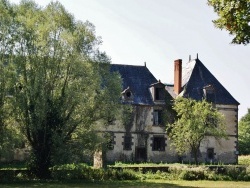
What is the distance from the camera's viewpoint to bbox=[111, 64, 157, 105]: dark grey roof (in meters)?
39.5

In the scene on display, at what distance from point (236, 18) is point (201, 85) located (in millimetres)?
26036

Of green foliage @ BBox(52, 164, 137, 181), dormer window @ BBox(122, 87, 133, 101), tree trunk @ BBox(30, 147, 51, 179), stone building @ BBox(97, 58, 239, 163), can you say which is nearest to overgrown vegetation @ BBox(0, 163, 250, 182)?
green foliage @ BBox(52, 164, 137, 181)

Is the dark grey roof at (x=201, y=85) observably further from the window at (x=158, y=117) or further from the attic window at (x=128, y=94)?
the attic window at (x=128, y=94)

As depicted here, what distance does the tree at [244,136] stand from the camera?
65.4m

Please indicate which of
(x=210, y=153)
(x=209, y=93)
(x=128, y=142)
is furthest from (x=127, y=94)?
(x=210, y=153)

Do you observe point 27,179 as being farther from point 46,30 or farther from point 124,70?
point 124,70

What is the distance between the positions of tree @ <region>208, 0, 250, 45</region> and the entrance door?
78.1 feet

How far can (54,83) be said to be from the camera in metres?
24.8

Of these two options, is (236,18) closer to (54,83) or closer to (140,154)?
(54,83)

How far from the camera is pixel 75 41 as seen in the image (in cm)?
2444

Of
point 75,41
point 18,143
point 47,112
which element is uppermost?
point 75,41

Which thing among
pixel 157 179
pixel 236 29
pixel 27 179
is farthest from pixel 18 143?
pixel 236 29

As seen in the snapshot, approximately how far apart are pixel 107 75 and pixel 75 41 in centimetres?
278

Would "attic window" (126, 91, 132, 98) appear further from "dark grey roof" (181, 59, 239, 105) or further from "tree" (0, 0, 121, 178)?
"tree" (0, 0, 121, 178)
